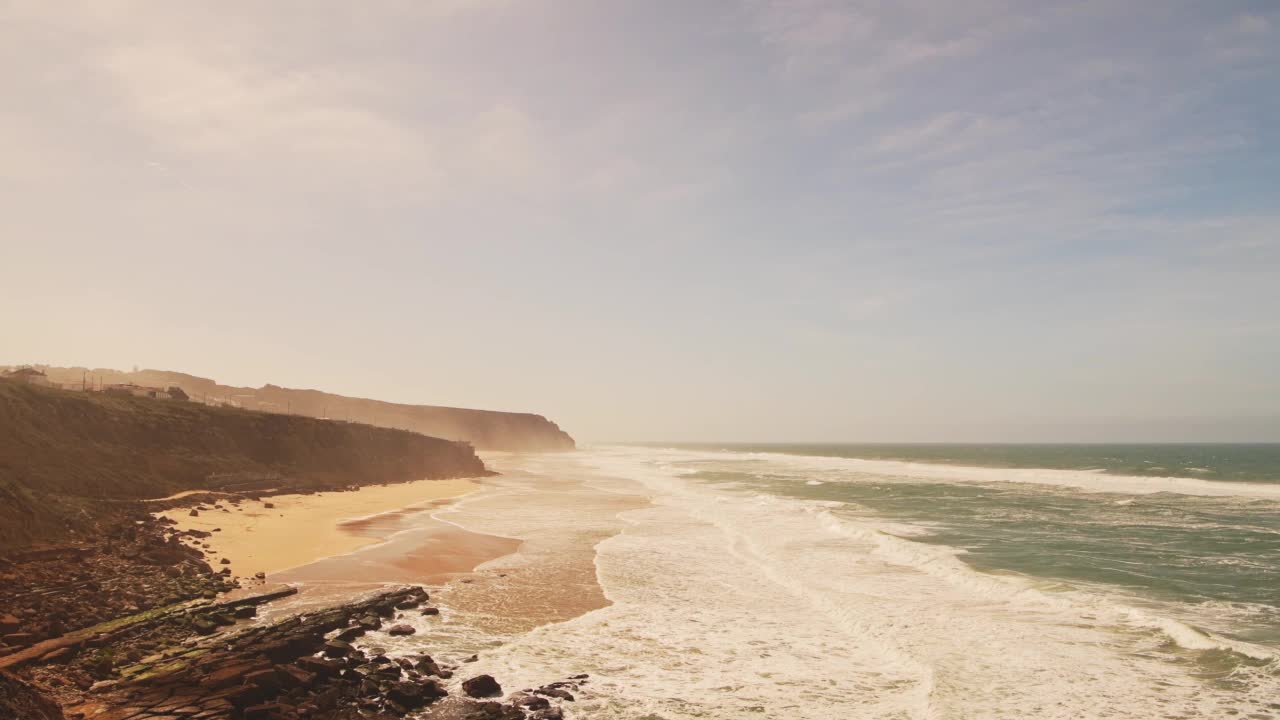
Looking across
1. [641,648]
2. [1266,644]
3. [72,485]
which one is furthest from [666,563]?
[72,485]

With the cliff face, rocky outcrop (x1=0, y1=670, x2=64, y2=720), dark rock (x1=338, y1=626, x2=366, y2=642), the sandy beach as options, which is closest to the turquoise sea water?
dark rock (x1=338, y1=626, x2=366, y2=642)

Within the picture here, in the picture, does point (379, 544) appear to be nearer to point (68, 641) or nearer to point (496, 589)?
point (496, 589)

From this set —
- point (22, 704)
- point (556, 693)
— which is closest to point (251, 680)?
point (22, 704)

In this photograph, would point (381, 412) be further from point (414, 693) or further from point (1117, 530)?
point (414, 693)

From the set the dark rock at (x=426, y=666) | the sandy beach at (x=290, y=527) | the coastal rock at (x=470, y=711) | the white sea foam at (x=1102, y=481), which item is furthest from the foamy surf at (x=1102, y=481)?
the coastal rock at (x=470, y=711)

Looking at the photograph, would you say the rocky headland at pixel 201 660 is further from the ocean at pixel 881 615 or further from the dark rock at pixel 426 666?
the ocean at pixel 881 615

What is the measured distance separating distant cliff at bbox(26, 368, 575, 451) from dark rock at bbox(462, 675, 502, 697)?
83.2 m

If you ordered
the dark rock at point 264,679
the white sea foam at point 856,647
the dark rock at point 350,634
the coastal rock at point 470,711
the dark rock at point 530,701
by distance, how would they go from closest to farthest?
the dark rock at point 264,679
the coastal rock at point 470,711
the dark rock at point 530,701
the white sea foam at point 856,647
the dark rock at point 350,634

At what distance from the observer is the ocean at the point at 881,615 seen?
1108cm

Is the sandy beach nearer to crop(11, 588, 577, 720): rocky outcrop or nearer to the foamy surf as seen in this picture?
crop(11, 588, 577, 720): rocky outcrop

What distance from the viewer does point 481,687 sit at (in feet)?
34.3

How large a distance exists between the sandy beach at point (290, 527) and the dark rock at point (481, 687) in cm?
999

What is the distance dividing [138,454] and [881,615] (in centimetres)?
3196

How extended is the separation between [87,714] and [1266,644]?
2082 cm
